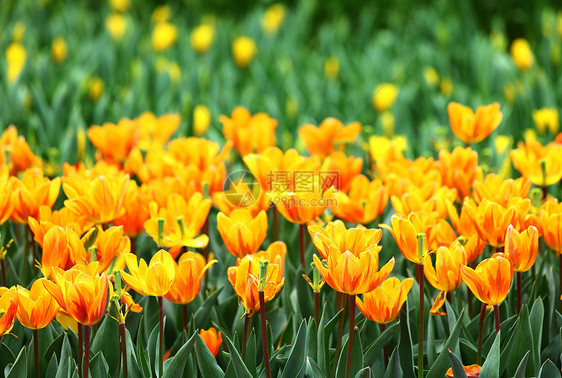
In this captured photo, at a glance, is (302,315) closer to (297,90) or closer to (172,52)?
(297,90)

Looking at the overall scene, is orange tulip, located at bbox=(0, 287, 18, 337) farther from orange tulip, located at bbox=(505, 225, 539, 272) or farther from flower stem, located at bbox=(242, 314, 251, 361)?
orange tulip, located at bbox=(505, 225, 539, 272)

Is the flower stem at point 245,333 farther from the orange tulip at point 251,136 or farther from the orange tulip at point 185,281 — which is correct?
the orange tulip at point 251,136

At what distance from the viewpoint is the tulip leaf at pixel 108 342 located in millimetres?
1525

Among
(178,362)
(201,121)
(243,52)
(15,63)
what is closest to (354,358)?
(178,362)

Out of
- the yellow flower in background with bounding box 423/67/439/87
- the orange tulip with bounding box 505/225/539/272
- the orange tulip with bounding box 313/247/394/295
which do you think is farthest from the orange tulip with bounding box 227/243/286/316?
the yellow flower in background with bounding box 423/67/439/87

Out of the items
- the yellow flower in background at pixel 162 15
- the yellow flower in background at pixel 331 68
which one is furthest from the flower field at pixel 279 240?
the yellow flower in background at pixel 162 15

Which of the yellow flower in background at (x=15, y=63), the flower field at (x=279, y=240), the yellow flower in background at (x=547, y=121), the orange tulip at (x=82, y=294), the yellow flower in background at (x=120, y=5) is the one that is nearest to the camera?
the orange tulip at (x=82, y=294)

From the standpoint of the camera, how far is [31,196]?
5.64 ft

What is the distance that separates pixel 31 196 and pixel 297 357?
29.6 inches

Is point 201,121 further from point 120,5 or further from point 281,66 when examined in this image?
point 120,5

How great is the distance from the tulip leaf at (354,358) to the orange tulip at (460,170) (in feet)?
2.29

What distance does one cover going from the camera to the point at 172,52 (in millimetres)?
4430

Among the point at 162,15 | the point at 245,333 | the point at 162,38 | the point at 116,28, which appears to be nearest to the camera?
the point at 245,333

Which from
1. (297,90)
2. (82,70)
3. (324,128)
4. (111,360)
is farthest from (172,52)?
(111,360)
